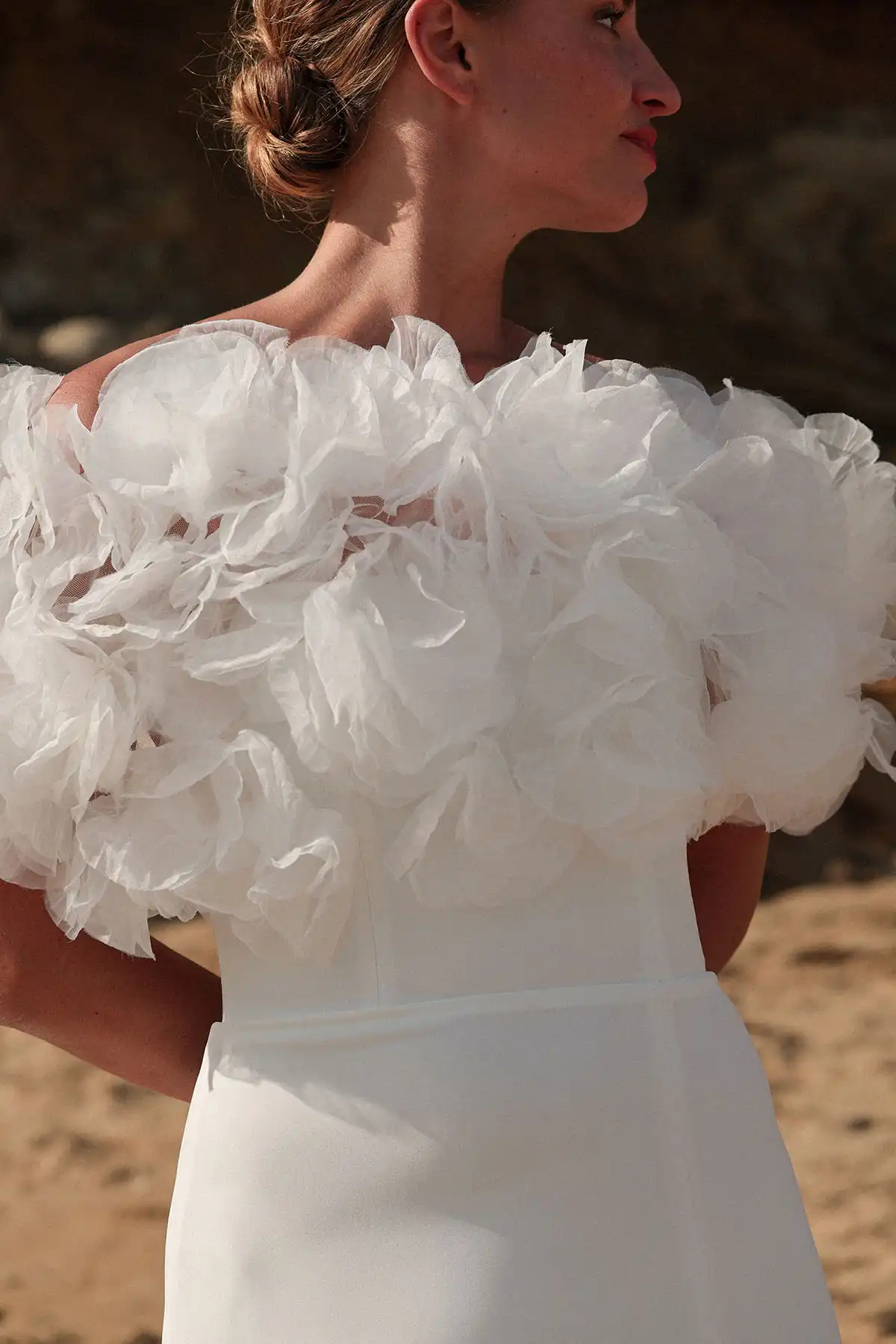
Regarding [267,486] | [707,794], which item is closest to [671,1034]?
[707,794]

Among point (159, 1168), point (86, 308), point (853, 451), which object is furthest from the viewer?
point (86, 308)

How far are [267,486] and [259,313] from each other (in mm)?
172

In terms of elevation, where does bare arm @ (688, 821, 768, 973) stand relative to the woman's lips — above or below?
below

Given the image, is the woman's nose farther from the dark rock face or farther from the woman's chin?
the dark rock face

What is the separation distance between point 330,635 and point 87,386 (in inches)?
9.4

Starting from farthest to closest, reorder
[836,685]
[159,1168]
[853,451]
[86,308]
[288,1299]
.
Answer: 1. [86,308]
2. [159,1168]
3. [853,451]
4. [836,685]
5. [288,1299]

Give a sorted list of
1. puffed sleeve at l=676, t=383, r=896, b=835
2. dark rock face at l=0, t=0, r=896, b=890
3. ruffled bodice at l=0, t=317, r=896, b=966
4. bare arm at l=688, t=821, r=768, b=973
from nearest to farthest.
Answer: ruffled bodice at l=0, t=317, r=896, b=966 < puffed sleeve at l=676, t=383, r=896, b=835 < bare arm at l=688, t=821, r=768, b=973 < dark rock face at l=0, t=0, r=896, b=890

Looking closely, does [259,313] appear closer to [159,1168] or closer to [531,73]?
[531,73]

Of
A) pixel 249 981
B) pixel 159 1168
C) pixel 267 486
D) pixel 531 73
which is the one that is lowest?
pixel 159 1168

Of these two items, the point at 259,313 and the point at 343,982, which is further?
the point at 259,313

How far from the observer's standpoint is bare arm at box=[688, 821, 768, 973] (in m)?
1.15

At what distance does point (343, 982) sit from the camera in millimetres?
917

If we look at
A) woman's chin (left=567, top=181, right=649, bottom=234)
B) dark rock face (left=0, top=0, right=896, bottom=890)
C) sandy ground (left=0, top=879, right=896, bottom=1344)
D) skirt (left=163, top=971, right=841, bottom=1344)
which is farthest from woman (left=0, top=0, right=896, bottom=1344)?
dark rock face (left=0, top=0, right=896, bottom=890)

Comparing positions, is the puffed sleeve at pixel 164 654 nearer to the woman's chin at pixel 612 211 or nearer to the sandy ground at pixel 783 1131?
the woman's chin at pixel 612 211
